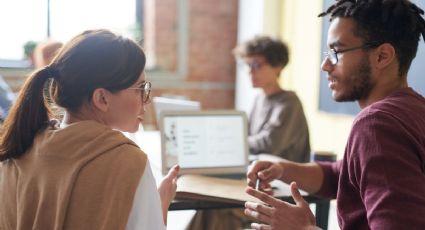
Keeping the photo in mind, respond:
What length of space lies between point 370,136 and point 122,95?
0.58 metres

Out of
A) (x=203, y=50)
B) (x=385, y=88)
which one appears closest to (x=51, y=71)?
(x=385, y=88)

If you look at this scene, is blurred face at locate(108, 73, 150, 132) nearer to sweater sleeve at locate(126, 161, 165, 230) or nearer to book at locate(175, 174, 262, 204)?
sweater sleeve at locate(126, 161, 165, 230)

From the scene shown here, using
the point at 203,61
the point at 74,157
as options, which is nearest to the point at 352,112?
the point at 203,61

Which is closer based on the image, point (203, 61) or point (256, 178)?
point (256, 178)

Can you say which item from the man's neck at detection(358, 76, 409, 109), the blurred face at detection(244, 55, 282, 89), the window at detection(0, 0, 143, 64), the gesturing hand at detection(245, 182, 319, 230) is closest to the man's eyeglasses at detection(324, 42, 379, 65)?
the man's neck at detection(358, 76, 409, 109)

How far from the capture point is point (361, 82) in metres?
1.25

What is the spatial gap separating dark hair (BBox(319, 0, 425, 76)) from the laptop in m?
0.83

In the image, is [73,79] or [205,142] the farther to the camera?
[205,142]

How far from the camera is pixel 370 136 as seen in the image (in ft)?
3.40

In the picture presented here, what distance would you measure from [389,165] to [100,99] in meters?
0.67

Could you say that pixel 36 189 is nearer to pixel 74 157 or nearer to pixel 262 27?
pixel 74 157

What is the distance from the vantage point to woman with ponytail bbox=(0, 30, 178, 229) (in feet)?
3.30

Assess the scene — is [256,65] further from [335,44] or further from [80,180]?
[80,180]

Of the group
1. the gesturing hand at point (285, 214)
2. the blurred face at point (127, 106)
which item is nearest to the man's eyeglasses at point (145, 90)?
the blurred face at point (127, 106)
